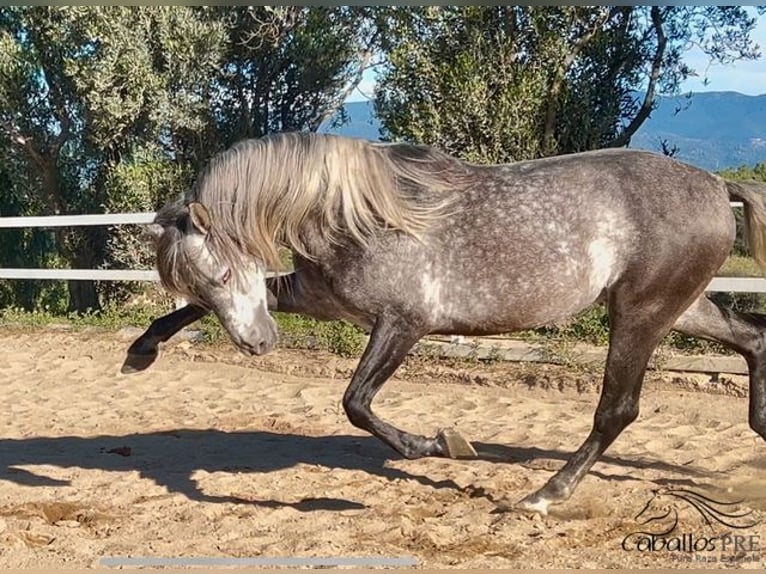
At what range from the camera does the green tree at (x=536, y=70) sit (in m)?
9.53

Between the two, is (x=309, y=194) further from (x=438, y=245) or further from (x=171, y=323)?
(x=171, y=323)

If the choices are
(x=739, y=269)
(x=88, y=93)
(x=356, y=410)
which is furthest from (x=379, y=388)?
(x=88, y=93)

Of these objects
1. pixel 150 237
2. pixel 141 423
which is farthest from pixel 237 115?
pixel 150 237

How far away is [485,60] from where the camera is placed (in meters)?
9.72

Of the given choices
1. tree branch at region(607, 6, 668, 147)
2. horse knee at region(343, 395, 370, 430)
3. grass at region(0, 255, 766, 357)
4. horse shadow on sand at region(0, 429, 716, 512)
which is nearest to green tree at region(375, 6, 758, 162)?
tree branch at region(607, 6, 668, 147)

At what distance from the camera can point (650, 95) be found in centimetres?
1002

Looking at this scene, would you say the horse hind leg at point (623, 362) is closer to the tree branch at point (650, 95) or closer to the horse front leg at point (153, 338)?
the horse front leg at point (153, 338)

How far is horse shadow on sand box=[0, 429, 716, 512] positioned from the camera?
15.7ft

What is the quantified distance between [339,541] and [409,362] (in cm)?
443

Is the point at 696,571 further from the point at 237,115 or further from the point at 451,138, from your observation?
the point at 237,115

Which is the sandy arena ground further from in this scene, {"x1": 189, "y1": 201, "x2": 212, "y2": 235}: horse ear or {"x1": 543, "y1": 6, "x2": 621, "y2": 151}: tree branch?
{"x1": 543, "y1": 6, "x2": 621, "y2": 151}: tree branch

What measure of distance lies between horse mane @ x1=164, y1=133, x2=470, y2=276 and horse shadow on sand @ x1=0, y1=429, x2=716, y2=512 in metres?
1.29

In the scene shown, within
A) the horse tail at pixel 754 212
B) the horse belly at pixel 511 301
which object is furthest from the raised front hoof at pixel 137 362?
the horse tail at pixel 754 212

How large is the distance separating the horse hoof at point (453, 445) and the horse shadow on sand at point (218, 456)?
50 cm
